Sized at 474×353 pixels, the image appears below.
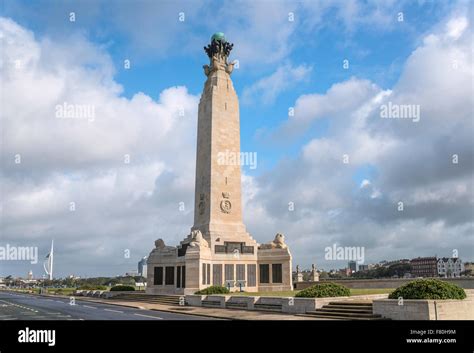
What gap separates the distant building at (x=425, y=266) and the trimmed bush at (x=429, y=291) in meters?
152

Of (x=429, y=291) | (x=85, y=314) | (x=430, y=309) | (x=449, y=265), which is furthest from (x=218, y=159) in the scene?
(x=449, y=265)

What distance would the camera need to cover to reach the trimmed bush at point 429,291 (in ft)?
68.8

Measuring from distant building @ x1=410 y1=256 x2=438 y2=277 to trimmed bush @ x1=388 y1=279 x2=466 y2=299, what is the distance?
152 meters

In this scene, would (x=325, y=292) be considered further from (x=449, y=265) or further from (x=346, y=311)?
(x=449, y=265)

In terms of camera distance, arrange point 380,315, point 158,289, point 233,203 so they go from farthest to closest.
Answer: point 233,203 < point 158,289 < point 380,315

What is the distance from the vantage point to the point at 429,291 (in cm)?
2125

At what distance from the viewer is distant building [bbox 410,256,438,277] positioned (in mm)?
162875

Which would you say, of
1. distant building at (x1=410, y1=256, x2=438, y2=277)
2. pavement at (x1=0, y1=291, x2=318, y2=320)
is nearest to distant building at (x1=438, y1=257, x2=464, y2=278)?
distant building at (x1=410, y1=256, x2=438, y2=277)

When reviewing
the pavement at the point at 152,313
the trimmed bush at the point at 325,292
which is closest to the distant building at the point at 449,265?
the trimmed bush at the point at 325,292
